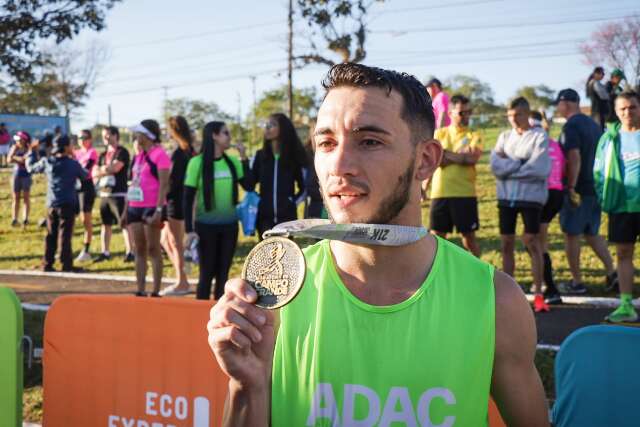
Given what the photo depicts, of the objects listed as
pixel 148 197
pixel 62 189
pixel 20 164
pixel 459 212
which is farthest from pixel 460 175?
pixel 20 164

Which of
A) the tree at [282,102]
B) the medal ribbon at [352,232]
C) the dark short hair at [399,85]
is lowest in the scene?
the medal ribbon at [352,232]

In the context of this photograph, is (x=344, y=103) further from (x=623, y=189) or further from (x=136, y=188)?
(x=136, y=188)

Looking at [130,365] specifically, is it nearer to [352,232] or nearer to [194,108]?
[352,232]

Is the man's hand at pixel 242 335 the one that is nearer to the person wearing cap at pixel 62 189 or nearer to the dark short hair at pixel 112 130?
the dark short hair at pixel 112 130

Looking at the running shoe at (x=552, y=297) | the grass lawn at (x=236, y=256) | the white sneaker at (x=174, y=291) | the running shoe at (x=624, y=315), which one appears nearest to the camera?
the grass lawn at (x=236, y=256)

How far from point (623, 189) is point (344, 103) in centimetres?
488

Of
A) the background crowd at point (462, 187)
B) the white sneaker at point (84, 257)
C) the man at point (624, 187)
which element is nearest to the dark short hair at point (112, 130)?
the background crowd at point (462, 187)

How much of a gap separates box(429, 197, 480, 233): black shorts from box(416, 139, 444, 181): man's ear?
5297mm

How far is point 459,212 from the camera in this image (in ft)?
23.4

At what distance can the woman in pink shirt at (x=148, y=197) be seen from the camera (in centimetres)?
743

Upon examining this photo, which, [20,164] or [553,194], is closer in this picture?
[553,194]

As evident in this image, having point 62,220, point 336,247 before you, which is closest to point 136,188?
point 62,220

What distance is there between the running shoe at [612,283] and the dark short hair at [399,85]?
6.15m

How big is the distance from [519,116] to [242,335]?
568 centimetres
